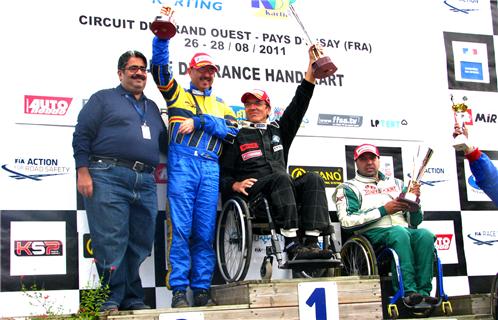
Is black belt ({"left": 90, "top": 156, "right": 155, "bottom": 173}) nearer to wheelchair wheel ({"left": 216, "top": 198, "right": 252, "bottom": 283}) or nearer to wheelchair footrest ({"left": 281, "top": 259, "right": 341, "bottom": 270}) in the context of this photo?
wheelchair wheel ({"left": 216, "top": 198, "right": 252, "bottom": 283})

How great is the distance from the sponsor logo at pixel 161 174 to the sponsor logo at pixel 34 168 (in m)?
0.59

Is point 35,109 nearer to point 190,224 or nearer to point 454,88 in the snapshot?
point 190,224

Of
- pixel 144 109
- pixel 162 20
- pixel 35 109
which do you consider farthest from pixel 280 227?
pixel 35 109

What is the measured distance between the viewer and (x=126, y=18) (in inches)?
197

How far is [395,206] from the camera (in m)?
4.70

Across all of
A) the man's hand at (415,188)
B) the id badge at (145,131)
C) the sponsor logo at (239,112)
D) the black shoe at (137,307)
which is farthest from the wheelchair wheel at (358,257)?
the id badge at (145,131)

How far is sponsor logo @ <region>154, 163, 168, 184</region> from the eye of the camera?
191 inches

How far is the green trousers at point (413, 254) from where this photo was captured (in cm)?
446

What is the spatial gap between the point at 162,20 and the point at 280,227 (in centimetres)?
140

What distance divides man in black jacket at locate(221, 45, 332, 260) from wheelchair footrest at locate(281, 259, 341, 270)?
0.03m

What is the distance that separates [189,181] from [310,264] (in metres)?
0.90

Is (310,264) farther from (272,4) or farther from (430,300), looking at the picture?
(272,4)

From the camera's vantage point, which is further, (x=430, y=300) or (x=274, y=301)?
(x=430, y=300)

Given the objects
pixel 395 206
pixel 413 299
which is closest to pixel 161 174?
pixel 395 206
